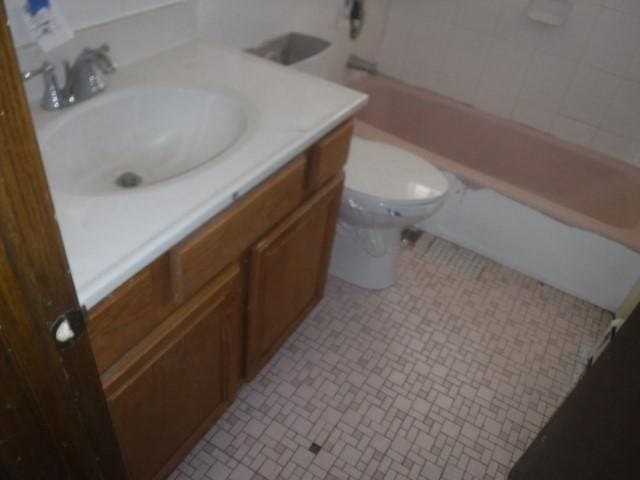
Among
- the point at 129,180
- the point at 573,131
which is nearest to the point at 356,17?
the point at 573,131

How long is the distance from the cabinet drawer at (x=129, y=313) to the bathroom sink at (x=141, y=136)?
25 centimetres

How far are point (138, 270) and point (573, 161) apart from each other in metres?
2.11

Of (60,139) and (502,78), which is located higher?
(60,139)

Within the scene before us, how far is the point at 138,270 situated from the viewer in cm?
80

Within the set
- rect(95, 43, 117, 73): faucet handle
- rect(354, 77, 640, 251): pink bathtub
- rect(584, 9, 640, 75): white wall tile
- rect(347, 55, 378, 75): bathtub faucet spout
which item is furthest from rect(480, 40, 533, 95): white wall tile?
rect(95, 43, 117, 73): faucet handle

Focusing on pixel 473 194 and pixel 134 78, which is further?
pixel 473 194

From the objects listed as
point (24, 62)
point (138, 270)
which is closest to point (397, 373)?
point (138, 270)

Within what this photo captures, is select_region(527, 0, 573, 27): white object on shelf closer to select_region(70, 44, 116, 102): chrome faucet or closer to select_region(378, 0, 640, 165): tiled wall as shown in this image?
select_region(378, 0, 640, 165): tiled wall

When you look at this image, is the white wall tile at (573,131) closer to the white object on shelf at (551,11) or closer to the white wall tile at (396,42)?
the white object on shelf at (551,11)

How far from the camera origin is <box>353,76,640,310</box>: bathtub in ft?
6.35

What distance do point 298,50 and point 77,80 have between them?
87 centimetres

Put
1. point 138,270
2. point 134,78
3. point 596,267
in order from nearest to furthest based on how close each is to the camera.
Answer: point 138,270
point 134,78
point 596,267

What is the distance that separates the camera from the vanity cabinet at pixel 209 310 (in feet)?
2.85

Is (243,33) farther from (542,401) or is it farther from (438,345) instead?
(542,401)
